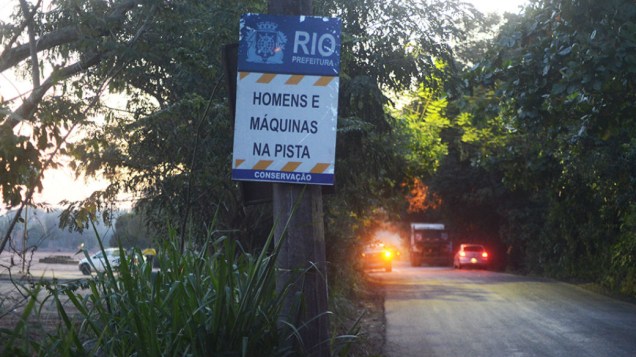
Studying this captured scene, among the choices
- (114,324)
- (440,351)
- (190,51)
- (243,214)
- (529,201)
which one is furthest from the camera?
(529,201)

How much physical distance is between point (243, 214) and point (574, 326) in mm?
6825

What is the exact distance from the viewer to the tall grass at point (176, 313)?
5473mm

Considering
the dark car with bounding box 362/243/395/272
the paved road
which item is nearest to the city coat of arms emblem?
the paved road

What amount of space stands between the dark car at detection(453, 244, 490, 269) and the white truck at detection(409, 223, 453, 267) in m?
9.63

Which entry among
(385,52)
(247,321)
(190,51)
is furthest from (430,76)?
(247,321)

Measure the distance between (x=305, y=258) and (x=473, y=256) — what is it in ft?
157

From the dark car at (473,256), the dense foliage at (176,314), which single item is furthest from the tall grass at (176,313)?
the dark car at (473,256)

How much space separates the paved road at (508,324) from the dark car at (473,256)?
25206 mm

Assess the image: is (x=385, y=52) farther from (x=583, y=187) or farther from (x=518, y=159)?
(x=583, y=187)

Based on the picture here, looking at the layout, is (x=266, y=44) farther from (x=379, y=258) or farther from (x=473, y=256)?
(x=473, y=256)

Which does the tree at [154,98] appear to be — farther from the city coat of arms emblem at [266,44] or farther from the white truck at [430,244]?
the white truck at [430,244]

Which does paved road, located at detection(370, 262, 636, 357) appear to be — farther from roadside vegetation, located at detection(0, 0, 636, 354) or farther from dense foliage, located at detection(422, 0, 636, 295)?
dense foliage, located at detection(422, 0, 636, 295)

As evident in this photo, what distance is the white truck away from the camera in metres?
63.7

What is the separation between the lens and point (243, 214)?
49.0ft
